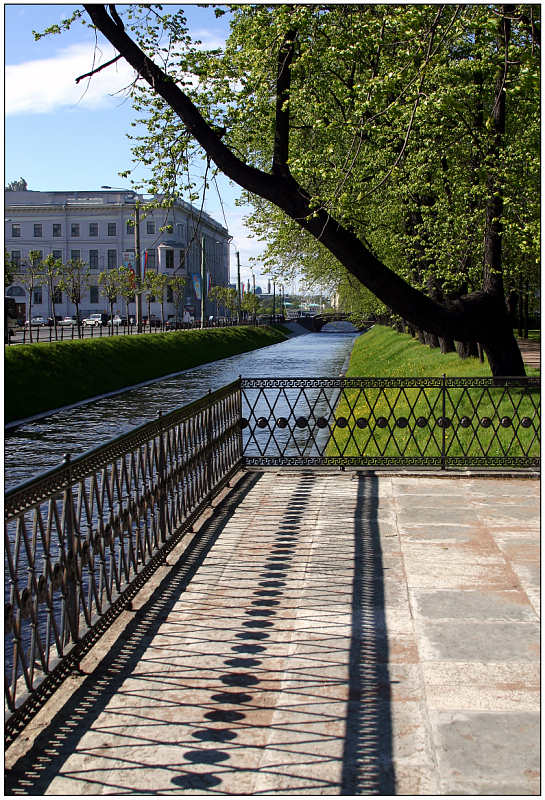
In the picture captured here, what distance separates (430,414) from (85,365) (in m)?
24.3

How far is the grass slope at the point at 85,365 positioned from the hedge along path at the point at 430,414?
394 inches

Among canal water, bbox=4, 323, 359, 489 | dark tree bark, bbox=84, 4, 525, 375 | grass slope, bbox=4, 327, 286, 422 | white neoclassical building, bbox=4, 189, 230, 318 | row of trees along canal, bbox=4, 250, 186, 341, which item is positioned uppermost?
white neoclassical building, bbox=4, 189, 230, 318

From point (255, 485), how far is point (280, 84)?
6618mm

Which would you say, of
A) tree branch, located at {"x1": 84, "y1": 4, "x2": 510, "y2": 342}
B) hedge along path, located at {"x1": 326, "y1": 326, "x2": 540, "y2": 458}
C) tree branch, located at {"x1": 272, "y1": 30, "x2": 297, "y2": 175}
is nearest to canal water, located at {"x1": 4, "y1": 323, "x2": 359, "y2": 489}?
hedge along path, located at {"x1": 326, "y1": 326, "x2": 540, "y2": 458}

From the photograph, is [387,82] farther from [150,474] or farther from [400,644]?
[400,644]

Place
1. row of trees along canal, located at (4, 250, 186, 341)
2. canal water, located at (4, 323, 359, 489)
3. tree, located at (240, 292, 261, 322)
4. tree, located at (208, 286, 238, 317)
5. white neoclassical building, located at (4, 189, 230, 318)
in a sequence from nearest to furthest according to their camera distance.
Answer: canal water, located at (4, 323, 359, 489)
row of trees along canal, located at (4, 250, 186, 341)
white neoclassical building, located at (4, 189, 230, 318)
tree, located at (208, 286, 238, 317)
tree, located at (240, 292, 261, 322)

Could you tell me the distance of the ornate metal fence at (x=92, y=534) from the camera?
450cm

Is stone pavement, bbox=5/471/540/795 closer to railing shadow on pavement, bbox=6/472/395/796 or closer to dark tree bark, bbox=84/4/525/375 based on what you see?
railing shadow on pavement, bbox=6/472/395/796

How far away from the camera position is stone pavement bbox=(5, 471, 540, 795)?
402 centimetres

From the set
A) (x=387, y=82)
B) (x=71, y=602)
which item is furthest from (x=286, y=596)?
(x=387, y=82)

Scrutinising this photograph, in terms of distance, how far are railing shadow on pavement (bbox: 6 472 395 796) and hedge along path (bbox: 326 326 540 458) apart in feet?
15.2

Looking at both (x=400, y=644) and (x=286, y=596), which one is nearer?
(x=400, y=644)

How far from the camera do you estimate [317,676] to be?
511 centimetres

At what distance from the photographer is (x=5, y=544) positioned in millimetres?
4160
